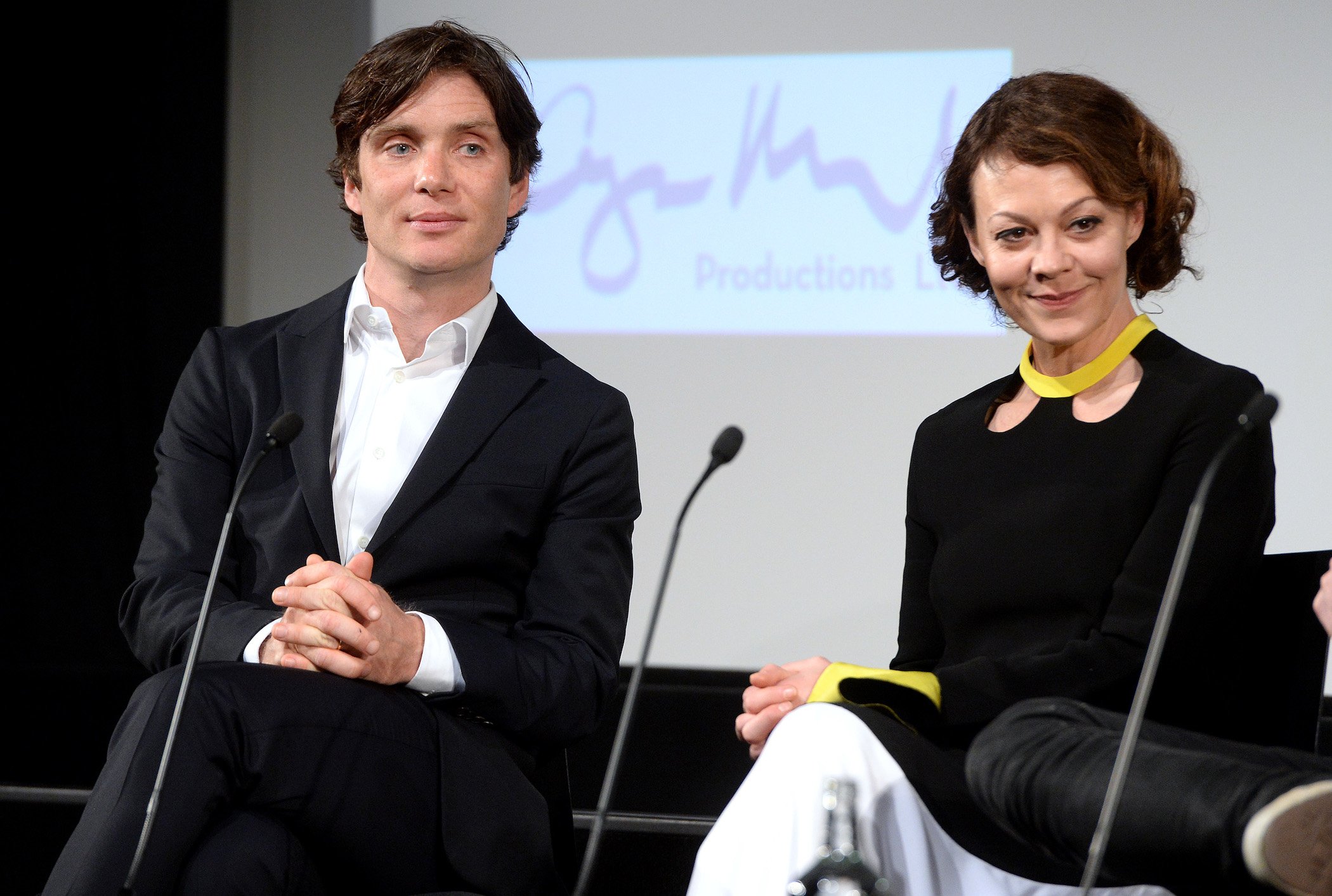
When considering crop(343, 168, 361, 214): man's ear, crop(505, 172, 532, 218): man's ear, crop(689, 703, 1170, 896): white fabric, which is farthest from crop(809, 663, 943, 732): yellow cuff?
crop(343, 168, 361, 214): man's ear

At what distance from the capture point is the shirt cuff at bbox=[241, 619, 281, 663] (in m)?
1.78

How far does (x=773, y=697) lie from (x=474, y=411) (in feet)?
2.11

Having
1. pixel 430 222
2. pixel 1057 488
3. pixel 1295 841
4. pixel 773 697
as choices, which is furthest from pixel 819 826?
pixel 430 222

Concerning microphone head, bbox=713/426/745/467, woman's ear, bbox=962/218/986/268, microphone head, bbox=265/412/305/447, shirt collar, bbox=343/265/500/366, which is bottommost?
microphone head, bbox=713/426/745/467

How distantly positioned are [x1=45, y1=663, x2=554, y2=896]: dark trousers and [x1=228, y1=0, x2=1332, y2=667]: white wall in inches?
79.6

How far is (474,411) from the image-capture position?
6.63 feet

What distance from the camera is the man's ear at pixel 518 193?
7.41ft

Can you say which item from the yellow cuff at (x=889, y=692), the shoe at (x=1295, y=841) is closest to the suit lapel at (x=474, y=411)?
the yellow cuff at (x=889, y=692)

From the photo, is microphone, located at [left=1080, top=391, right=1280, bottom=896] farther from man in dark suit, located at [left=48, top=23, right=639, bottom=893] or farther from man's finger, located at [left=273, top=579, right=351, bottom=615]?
man's finger, located at [left=273, top=579, right=351, bottom=615]

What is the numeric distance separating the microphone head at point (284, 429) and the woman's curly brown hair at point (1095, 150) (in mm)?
1018

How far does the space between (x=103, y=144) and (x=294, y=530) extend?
241cm

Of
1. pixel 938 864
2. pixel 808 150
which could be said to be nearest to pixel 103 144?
pixel 808 150

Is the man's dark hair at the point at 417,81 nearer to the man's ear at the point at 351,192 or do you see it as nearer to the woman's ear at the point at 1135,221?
the man's ear at the point at 351,192

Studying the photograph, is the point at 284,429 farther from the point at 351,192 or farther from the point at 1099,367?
the point at 1099,367
